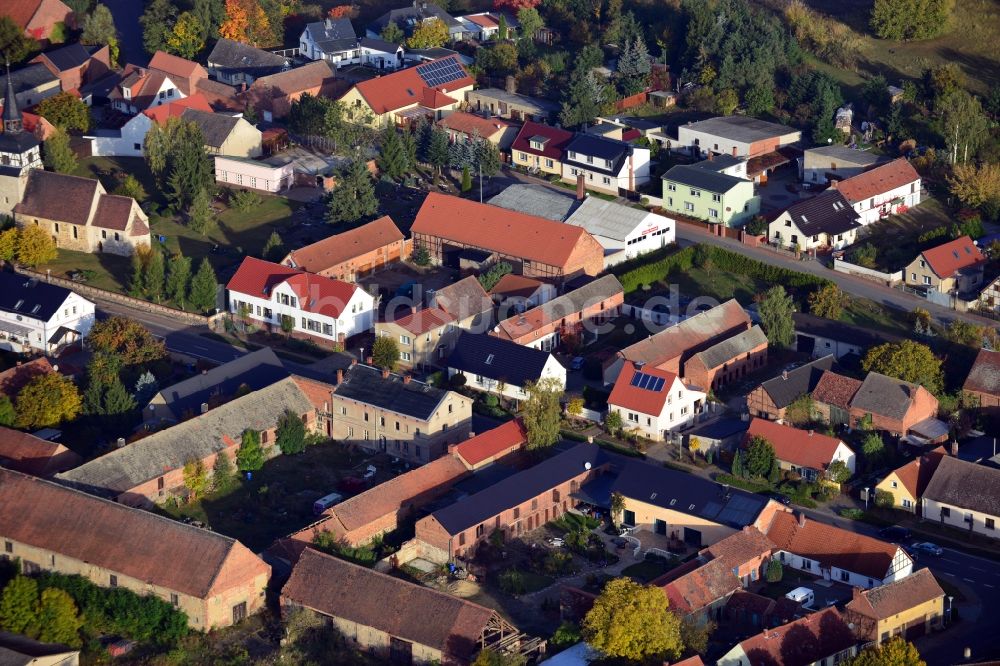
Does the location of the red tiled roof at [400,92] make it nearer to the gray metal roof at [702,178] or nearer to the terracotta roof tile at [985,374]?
the gray metal roof at [702,178]

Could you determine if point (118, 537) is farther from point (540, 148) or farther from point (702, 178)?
point (540, 148)

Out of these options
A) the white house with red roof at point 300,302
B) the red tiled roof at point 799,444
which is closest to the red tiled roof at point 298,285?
the white house with red roof at point 300,302

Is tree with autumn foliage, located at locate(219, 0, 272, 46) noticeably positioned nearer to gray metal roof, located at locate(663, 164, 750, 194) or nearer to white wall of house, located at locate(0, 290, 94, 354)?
gray metal roof, located at locate(663, 164, 750, 194)

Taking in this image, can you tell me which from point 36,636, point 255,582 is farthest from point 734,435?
point 36,636

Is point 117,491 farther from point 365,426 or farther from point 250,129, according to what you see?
point 250,129

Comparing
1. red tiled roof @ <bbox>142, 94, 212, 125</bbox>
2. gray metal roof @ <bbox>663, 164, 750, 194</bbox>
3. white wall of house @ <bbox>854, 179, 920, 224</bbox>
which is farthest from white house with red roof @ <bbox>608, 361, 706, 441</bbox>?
red tiled roof @ <bbox>142, 94, 212, 125</bbox>

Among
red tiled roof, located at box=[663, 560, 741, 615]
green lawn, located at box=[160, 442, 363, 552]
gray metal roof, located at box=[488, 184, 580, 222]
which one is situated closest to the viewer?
red tiled roof, located at box=[663, 560, 741, 615]

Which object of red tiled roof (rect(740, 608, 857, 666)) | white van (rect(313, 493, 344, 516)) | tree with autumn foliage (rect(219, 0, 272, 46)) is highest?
red tiled roof (rect(740, 608, 857, 666))

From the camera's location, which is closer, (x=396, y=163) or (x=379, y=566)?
(x=379, y=566)
